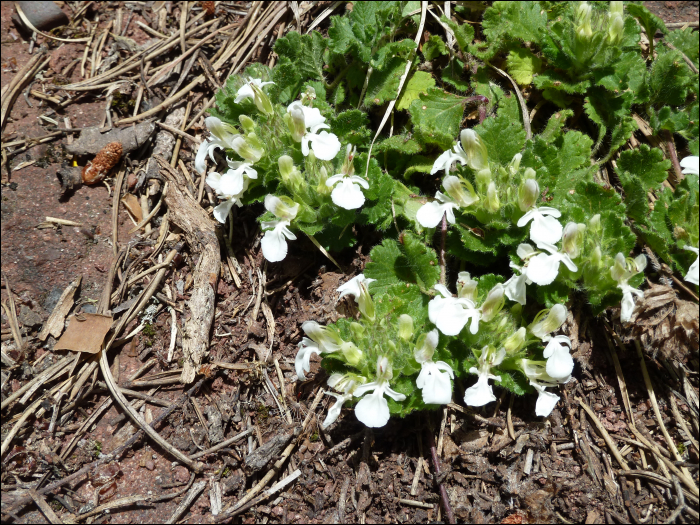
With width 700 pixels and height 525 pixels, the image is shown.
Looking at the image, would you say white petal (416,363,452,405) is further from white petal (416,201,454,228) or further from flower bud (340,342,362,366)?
white petal (416,201,454,228)

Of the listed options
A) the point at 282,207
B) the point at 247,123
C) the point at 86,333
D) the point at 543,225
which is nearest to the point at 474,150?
the point at 543,225

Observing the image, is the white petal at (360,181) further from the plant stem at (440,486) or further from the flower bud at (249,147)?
the plant stem at (440,486)

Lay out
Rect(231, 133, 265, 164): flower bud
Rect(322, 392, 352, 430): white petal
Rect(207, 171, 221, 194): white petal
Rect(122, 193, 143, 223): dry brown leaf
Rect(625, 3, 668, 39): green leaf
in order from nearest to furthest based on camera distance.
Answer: Rect(322, 392, 352, 430): white petal
Rect(231, 133, 265, 164): flower bud
Rect(207, 171, 221, 194): white petal
Rect(625, 3, 668, 39): green leaf
Rect(122, 193, 143, 223): dry brown leaf

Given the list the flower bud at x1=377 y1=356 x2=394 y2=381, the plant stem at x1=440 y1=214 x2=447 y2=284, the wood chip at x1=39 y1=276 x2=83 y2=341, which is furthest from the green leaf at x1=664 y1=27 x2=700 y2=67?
the wood chip at x1=39 y1=276 x2=83 y2=341

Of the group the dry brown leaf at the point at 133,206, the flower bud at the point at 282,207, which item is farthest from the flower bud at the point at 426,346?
the dry brown leaf at the point at 133,206

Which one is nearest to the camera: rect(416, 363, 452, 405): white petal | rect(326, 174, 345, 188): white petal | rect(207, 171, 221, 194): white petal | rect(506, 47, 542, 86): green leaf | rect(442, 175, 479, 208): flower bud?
rect(416, 363, 452, 405): white petal

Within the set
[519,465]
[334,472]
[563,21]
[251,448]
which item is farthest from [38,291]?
[563,21]

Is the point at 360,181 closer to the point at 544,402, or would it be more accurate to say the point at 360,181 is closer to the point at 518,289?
the point at 518,289
